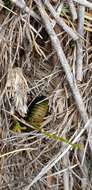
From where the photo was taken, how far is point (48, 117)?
120 cm

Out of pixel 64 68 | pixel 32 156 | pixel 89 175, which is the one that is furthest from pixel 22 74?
pixel 89 175

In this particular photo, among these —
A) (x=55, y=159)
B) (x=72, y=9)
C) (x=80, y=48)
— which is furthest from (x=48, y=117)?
(x=72, y=9)

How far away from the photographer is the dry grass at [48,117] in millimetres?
Answer: 1152

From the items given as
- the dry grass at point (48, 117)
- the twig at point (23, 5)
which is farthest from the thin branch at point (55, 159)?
the twig at point (23, 5)

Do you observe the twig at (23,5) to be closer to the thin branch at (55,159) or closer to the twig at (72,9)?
the twig at (72,9)

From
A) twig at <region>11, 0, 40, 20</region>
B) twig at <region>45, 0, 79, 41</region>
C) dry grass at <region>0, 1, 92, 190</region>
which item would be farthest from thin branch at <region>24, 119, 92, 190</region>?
twig at <region>11, 0, 40, 20</region>

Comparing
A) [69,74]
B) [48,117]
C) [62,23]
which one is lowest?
[48,117]

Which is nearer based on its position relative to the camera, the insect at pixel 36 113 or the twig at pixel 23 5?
the twig at pixel 23 5

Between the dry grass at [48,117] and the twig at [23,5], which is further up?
the twig at [23,5]

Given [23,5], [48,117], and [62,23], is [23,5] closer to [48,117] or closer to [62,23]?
[62,23]

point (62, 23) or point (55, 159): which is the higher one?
point (62, 23)

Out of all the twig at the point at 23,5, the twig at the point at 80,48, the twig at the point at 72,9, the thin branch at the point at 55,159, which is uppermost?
the twig at the point at 23,5

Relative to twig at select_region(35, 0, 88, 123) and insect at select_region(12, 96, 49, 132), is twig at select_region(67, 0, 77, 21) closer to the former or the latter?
twig at select_region(35, 0, 88, 123)

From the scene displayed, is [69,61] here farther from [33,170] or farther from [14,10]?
[33,170]
